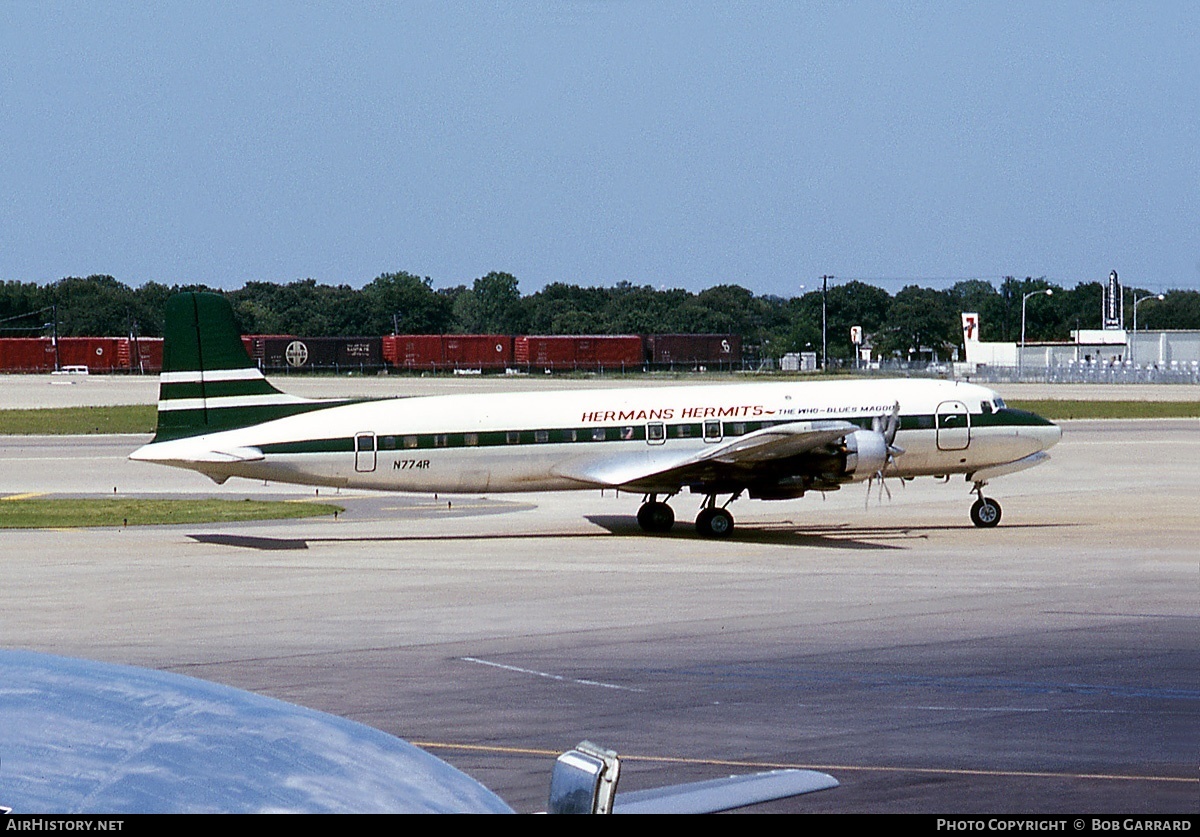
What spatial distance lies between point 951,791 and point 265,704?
9.66 metres

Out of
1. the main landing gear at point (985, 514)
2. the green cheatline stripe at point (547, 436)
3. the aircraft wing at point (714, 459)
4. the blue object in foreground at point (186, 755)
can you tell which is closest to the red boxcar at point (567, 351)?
the green cheatline stripe at point (547, 436)

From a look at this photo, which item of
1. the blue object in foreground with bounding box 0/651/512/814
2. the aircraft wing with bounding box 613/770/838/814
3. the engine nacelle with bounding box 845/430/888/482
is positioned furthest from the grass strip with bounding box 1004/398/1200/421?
the blue object in foreground with bounding box 0/651/512/814

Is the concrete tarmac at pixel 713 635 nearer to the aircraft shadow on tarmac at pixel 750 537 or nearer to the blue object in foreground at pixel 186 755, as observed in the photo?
the aircraft shadow on tarmac at pixel 750 537

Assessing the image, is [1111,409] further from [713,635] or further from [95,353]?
[95,353]

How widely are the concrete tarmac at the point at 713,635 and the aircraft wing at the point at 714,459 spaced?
1.46 meters

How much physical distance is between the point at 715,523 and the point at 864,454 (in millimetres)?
3990

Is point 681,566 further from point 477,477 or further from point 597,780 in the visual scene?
point 597,780

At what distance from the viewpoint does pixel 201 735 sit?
12.2 feet

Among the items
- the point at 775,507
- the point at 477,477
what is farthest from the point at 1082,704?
the point at 775,507

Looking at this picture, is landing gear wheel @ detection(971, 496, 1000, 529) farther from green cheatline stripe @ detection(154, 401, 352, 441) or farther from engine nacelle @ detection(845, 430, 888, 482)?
green cheatline stripe @ detection(154, 401, 352, 441)

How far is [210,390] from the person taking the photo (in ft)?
109

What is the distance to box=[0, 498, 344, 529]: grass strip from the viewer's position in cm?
3772

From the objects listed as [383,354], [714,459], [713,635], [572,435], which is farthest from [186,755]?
[383,354]
